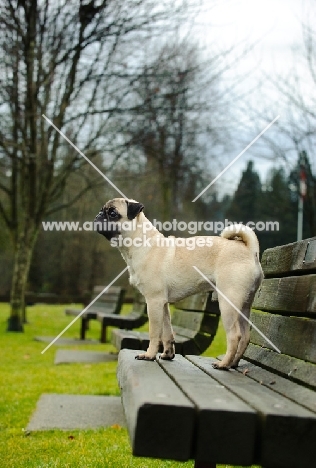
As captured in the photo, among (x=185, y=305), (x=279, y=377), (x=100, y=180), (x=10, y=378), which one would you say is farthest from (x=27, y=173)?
(x=279, y=377)

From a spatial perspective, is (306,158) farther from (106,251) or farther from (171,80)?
(106,251)

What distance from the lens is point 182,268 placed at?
336cm

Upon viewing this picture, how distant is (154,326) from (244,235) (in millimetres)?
717

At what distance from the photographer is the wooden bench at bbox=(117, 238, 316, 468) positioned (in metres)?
1.74

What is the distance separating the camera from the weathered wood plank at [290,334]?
2.56 meters

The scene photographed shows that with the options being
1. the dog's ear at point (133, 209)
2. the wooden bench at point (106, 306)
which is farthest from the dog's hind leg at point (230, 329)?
the wooden bench at point (106, 306)

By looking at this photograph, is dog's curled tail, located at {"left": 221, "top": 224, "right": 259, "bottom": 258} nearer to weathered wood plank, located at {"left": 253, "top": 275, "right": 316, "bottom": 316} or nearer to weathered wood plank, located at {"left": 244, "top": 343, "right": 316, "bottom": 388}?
weathered wood plank, located at {"left": 253, "top": 275, "right": 316, "bottom": 316}

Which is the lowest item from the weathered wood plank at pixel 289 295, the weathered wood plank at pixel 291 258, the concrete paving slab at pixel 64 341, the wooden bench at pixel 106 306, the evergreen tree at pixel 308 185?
the concrete paving slab at pixel 64 341

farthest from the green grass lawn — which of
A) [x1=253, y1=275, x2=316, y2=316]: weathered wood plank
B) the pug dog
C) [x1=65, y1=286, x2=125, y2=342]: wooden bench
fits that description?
[x1=253, y1=275, x2=316, y2=316]: weathered wood plank

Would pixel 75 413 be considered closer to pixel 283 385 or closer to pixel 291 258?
pixel 291 258

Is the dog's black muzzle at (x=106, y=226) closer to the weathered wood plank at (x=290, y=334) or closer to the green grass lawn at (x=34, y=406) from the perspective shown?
the weathered wood plank at (x=290, y=334)

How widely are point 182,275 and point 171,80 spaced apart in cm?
1223

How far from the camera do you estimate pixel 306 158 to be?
16375 millimetres

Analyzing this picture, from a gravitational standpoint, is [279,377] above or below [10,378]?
above
